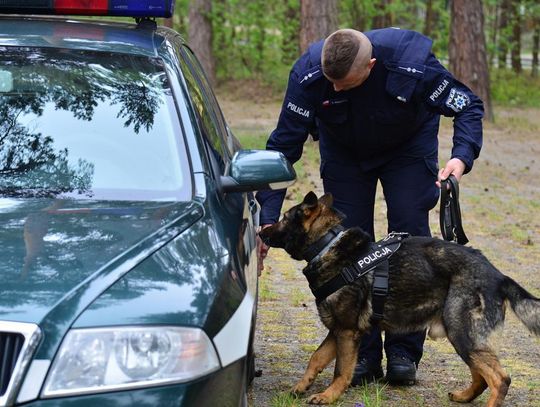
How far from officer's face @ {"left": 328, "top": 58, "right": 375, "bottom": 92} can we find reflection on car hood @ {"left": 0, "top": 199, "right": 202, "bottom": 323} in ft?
4.60

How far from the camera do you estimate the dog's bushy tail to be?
4.37 m

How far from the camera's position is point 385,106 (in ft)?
15.6

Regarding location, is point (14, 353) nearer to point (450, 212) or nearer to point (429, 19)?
point (450, 212)

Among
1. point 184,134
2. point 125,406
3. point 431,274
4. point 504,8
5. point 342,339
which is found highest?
point 184,134

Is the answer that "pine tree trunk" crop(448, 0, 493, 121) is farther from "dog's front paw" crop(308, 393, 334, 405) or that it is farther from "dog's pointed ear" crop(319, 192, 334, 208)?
"dog's front paw" crop(308, 393, 334, 405)

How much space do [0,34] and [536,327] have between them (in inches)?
108

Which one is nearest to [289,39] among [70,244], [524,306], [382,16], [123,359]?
[382,16]

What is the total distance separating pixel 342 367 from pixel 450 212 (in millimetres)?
932

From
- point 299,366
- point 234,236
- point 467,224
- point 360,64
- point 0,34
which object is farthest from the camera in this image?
point 467,224

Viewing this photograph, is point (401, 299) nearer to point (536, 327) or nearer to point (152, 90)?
point (536, 327)

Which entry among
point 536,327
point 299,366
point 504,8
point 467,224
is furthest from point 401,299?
point 504,8

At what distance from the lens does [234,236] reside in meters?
3.45

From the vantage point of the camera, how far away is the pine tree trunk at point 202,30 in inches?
970

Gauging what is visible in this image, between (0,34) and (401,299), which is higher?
(0,34)
